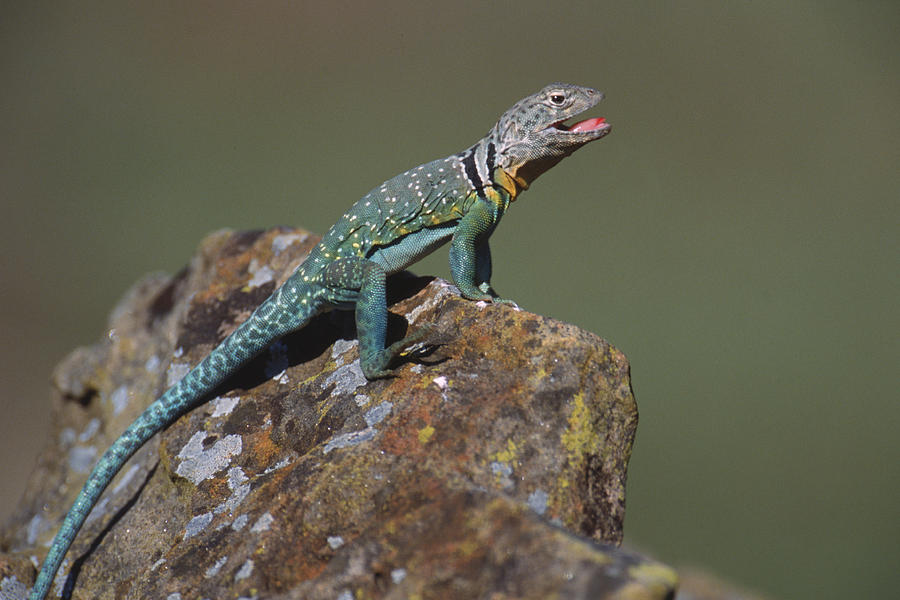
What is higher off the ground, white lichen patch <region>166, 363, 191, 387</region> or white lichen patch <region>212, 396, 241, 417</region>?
white lichen patch <region>166, 363, 191, 387</region>

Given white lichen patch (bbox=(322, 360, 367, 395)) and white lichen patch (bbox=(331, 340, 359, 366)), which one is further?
white lichen patch (bbox=(331, 340, 359, 366))

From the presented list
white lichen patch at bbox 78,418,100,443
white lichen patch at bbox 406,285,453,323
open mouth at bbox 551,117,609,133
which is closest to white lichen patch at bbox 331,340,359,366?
white lichen patch at bbox 406,285,453,323

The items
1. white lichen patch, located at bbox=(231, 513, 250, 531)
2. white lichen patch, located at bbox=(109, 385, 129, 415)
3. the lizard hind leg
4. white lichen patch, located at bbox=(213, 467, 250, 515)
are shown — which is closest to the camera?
white lichen patch, located at bbox=(231, 513, 250, 531)

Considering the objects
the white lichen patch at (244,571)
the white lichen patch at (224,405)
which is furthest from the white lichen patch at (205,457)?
the white lichen patch at (244,571)

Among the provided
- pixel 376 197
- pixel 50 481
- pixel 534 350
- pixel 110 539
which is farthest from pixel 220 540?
pixel 50 481

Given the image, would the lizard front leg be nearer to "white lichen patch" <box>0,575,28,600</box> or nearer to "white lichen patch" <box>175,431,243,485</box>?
"white lichen patch" <box>175,431,243,485</box>

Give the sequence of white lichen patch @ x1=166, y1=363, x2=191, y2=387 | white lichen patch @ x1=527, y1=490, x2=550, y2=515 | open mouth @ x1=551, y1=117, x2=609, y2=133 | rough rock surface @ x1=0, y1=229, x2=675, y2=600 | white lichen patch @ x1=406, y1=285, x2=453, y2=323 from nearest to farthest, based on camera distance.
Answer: rough rock surface @ x1=0, y1=229, x2=675, y2=600, white lichen patch @ x1=527, y1=490, x2=550, y2=515, white lichen patch @ x1=406, y1=285, x2=453, y2=323, open mouth @ x1=551, y1=117, x2=609, y2=133, white lichen patch @ x1=166, y1=363, x2=191, y2=387

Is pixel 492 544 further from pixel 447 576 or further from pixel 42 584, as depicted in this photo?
pixel 42 584

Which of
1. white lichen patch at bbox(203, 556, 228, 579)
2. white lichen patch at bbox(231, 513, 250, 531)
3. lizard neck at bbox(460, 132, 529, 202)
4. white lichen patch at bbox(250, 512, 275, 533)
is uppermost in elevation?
lizard neck at bbox(460, 132, 529, 202)

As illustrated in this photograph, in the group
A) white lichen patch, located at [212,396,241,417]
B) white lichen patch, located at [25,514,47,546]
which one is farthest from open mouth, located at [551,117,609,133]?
white lichen patch, located at [25,514,47,546]
